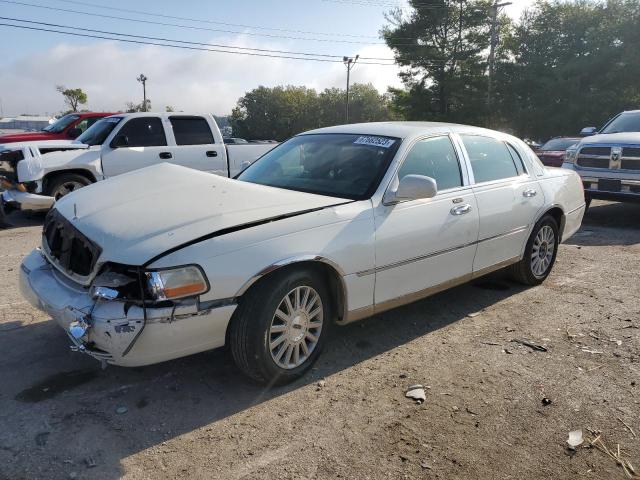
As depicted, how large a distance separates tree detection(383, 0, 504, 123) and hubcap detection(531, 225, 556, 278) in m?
32.2

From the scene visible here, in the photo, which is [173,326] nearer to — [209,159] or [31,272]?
[31,272]

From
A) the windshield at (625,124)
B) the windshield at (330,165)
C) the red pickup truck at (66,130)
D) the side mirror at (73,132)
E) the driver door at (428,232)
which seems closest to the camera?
the driver door at (428,232)

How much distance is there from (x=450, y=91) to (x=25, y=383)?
3574cm

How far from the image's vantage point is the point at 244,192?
12.2 feet

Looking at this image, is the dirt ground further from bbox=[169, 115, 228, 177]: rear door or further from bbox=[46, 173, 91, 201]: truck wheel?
bbox=[169, 115, 228, 177]: rear door

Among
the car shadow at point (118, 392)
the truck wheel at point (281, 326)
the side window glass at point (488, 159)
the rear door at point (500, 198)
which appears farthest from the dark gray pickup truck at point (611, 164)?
the truck wheel at point (281, 326)

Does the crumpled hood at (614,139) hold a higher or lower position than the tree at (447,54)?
lower

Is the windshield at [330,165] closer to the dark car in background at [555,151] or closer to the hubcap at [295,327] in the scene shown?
the hubcap at [295,327]

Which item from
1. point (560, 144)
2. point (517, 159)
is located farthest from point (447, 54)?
point (517, 159)

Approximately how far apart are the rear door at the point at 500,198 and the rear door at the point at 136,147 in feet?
19.9

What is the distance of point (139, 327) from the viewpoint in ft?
9.13

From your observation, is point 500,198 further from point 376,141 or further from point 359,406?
point 359,406

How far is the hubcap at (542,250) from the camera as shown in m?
5.31

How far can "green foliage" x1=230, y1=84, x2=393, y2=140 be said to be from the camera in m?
69.4
